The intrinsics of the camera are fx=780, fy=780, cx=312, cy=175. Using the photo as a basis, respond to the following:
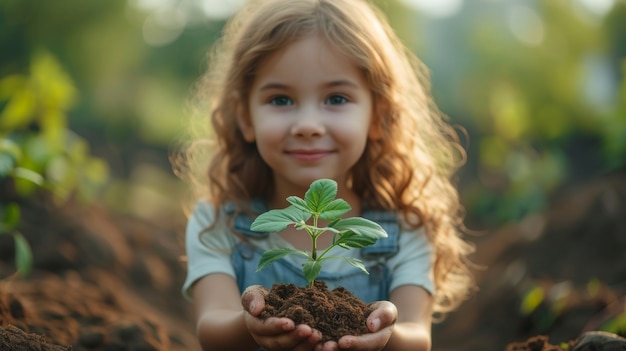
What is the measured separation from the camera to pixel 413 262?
2201mm

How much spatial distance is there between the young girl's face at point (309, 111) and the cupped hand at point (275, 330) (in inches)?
22.1

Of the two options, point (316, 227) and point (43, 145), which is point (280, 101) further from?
point (43, 145)

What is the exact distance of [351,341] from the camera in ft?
4.84

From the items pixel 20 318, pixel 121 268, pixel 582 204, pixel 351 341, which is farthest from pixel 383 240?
pixel 582 204

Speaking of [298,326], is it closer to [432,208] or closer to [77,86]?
[432,208]

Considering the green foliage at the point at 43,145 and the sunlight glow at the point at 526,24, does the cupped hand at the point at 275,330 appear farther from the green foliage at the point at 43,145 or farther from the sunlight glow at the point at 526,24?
the sunlight glow at the point at 526,24

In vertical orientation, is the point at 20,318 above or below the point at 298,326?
above

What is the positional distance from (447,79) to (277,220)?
27.0ft

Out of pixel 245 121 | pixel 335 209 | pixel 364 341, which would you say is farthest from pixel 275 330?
pixel 245 121

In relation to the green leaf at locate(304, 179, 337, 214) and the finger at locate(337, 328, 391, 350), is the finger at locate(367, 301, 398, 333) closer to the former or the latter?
the finger at locate(337, 328, 391, 350)

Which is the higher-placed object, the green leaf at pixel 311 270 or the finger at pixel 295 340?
the green leaf at pixel 311 270

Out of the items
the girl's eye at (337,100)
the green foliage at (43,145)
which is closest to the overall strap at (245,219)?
the girl's eye at (337,100)

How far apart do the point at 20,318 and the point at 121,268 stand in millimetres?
1856

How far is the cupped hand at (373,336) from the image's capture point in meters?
1.47
